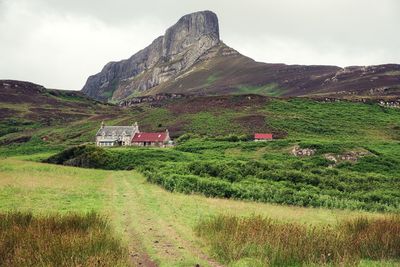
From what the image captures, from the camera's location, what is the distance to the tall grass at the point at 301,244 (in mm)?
13492

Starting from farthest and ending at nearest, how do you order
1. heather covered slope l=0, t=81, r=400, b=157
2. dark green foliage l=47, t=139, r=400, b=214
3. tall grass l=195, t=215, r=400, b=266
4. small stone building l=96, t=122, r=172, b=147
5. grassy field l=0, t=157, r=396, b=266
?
small stone building l=96, t=122, r=172, b=147 → heather covered slope l=0, t=81, r=400, b=157 → dark green foliage l=47, t=139, r=400, b=214 → grassy field l=0, t=157, r=396, b=266 → tall grass l=195, t=215, r=400, b=266

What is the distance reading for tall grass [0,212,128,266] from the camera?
11.7 metres

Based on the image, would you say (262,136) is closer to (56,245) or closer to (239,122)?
(239,122)

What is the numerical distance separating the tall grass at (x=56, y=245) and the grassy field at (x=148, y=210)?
4.89 feet

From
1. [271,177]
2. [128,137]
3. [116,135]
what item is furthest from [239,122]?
[271,177]

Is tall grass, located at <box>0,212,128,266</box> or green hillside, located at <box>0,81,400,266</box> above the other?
tall grass, located at <box>0,212,128,266</box>

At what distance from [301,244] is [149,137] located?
8741cm

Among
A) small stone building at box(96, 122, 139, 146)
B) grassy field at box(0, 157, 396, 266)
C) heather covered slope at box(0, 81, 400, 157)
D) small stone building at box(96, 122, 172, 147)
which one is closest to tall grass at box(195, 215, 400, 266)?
grassy field at box(0, 157, 396, 266)

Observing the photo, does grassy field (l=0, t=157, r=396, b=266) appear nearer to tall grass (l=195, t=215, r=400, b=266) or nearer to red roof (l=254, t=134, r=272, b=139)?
tall grass (l=195, t=215, r=400, b=266)

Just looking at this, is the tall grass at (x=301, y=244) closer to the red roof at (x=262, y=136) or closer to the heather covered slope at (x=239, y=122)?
the red roof at (x=262, y=136)

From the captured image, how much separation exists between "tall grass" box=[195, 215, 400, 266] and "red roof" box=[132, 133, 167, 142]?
79606 mm

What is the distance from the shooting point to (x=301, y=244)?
1437cm

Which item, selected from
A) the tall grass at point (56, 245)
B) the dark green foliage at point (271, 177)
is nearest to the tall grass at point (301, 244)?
the tall grass at point (56, 245)

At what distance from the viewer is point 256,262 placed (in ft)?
42.9
